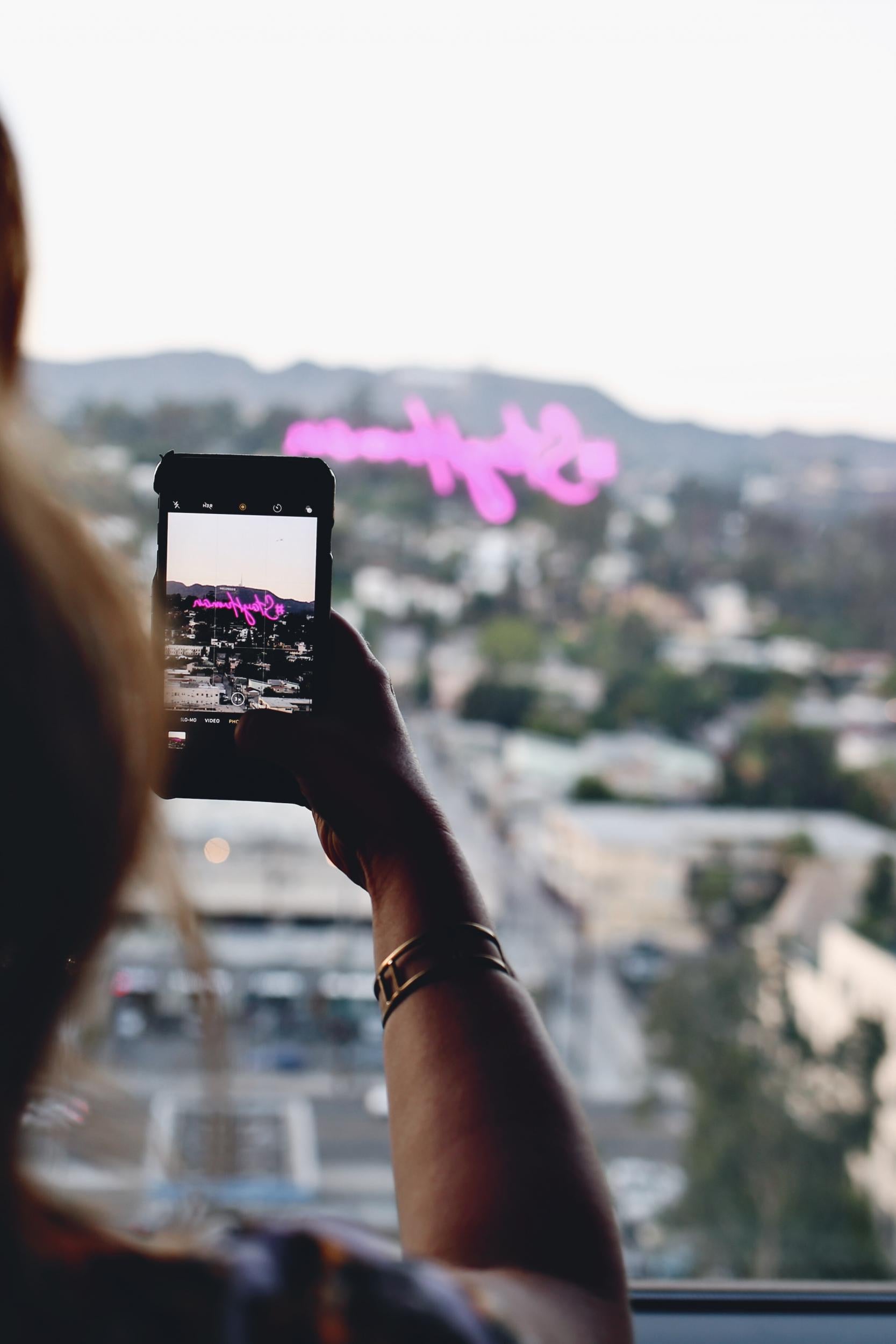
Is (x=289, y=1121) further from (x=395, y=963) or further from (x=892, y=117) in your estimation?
(x=892, y=117)

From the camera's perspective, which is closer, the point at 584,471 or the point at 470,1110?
the point at 470,1110

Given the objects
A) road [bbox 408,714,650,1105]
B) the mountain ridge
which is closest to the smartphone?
the mountain ridge

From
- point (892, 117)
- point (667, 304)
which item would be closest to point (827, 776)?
point (667, 304)

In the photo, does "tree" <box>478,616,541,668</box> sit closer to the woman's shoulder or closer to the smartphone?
the smartphone

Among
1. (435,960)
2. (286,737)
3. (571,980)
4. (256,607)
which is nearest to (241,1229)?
(435,960)

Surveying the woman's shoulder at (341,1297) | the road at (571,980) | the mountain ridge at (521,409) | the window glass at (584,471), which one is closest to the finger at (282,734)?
the woman's shoulder at (341,1297)

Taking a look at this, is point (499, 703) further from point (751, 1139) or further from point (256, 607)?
point (256, 607)
